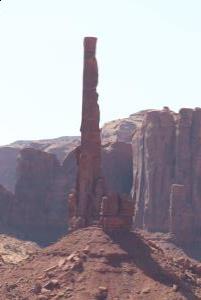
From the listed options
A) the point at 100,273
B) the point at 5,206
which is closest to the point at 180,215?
the point at 5,206

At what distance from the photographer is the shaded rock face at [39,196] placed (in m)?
133

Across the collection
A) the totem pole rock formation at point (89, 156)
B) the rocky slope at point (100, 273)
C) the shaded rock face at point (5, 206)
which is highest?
the totem pole rock formation at point (89, 156)

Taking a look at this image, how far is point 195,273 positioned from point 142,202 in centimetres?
4627

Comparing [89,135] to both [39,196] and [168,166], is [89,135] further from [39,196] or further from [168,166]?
[39,196]

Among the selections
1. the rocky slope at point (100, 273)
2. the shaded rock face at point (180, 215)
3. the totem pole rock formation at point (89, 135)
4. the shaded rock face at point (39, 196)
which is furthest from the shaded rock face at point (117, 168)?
the rocky slope at point (100, 273)

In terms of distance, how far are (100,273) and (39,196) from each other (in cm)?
6186

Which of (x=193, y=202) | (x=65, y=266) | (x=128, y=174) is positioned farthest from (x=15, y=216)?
(x=65, y=266)

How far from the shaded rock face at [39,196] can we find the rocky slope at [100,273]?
5061 centimetres

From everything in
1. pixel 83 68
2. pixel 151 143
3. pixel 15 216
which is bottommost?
pixel 15 216

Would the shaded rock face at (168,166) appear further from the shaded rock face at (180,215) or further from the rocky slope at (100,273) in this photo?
the rocky slope at (100,273)

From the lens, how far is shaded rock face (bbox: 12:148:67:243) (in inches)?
5221

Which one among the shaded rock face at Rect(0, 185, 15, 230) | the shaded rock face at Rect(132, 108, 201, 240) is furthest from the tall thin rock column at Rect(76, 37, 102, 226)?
the shaded rock face at Rect(0, 185, 15, 230)

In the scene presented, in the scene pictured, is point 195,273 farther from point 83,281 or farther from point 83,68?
point 83,68

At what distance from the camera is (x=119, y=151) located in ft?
443
